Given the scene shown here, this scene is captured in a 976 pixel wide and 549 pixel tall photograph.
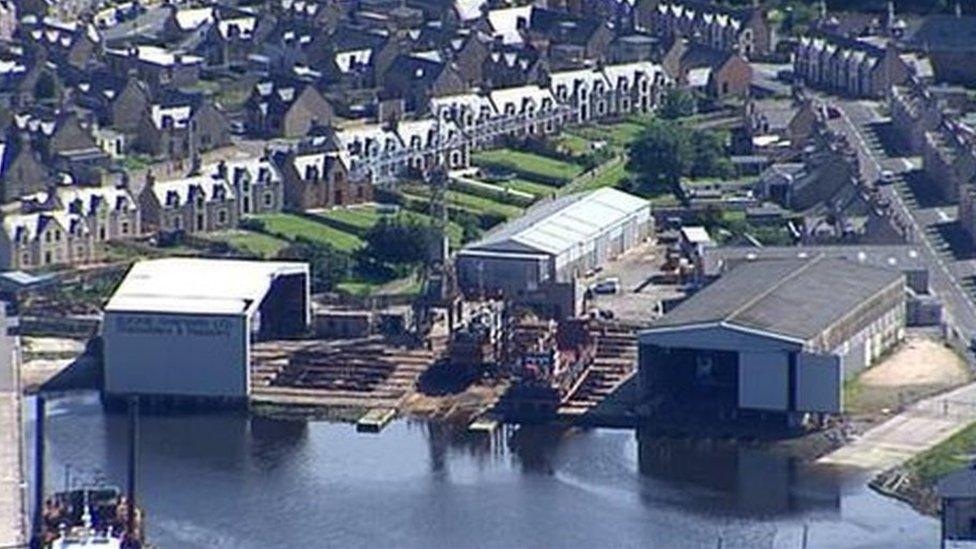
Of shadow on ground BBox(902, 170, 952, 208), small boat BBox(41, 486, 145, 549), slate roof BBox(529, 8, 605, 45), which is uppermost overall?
small boat BBox(41, 486, 145, 549)

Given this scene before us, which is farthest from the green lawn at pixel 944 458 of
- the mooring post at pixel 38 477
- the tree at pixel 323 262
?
the tree at pixel 323 262

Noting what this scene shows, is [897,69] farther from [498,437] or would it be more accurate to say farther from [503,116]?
[498,437]

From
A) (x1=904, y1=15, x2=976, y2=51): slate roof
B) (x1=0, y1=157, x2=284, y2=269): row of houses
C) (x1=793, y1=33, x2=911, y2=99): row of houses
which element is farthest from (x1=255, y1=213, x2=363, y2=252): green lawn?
(x1=904, y1=15, x2=976, y2=51): slate roof

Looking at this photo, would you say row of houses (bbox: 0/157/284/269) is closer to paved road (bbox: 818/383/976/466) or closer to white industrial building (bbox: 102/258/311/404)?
white industrial building (bbox: 102/258/311/404)

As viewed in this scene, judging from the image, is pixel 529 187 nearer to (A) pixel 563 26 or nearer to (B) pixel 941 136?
(B) pixel 941 136

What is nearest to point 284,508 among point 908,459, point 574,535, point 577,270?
point 574,535

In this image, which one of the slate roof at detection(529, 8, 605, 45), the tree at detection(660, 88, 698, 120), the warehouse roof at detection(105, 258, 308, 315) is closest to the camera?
the warehouse roof at detection(105, 258, 308, 315)

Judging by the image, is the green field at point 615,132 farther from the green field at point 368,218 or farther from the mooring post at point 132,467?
the mooring post at point 132,467

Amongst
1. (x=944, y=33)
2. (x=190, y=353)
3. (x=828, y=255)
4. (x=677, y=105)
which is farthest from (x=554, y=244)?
(x=944, y=33)
